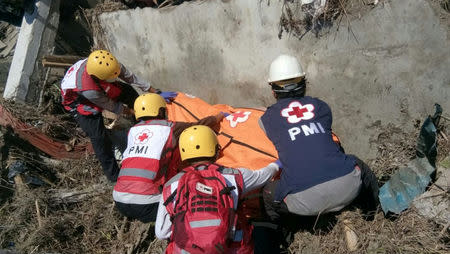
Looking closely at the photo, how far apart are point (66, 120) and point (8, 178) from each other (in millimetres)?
1208

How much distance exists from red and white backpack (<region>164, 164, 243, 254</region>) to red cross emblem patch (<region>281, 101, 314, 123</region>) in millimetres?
759

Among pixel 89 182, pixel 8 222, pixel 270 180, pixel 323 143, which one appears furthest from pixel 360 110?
pixel 8 222

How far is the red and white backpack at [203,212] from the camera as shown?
2455 millimetres

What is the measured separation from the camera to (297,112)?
3.09 meters

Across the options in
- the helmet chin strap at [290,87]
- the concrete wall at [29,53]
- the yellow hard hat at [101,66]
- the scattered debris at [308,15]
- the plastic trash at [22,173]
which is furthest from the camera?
the concrete wall at [29,53]

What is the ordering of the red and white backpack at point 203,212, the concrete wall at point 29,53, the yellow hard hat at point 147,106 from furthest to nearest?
the concrete wall at point 29,53
the yellow hard hat at point 147,106
the red and white backpack at point 203,212

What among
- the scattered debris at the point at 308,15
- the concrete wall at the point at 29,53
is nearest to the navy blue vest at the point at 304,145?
the scattered debris at the point at 308,15

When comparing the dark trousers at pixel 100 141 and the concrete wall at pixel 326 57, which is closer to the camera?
the concrete wall at pixel 326 57

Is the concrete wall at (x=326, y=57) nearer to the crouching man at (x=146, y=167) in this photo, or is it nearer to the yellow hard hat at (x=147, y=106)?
the yellow hard hat at (x=147, y=106)

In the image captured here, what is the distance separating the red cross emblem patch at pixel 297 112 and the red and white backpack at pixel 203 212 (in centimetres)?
76

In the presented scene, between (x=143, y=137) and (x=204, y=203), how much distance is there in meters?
1.25

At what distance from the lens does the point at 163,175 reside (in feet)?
11.5

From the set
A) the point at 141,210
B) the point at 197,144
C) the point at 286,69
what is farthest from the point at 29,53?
the point at 286,69

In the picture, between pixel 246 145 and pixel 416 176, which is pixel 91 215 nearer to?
pixel 246 145
